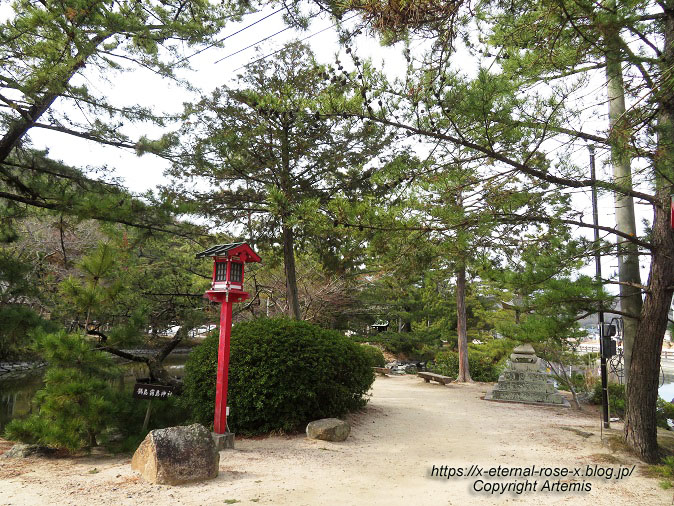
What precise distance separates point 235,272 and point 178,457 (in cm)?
260

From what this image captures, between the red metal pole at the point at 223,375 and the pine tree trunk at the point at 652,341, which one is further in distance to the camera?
the red metal pole at the point at 223,375

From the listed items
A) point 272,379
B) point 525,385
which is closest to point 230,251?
point 272,379

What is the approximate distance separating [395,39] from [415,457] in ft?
15.4

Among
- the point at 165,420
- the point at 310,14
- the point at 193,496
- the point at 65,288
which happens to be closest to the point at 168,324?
the point at 165,420

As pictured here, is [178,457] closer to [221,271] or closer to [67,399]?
[67,399]

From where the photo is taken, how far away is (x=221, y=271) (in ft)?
20.7

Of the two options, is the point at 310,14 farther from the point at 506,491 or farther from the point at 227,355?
the point at 506,491

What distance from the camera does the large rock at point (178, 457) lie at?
4.28m

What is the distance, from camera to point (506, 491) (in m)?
4.23

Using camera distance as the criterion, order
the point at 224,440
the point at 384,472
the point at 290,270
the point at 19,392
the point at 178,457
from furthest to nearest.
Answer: the point at 19,392 < the point at 290,270 < the point at 224,440 < the point at 384,472 < the point at 178,457

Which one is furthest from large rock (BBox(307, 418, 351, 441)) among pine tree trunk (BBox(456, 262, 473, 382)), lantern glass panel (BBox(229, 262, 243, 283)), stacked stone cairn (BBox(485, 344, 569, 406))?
pine tree trunk (BBox(456, 262, 473, 382))

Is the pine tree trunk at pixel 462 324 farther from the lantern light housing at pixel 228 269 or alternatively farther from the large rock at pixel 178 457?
the large rock at pixel 178 457

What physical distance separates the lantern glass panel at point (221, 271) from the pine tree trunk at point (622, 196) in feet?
15.5

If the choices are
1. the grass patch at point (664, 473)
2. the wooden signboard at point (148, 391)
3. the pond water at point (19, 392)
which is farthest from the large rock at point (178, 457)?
the pond water at point (19, 392)
